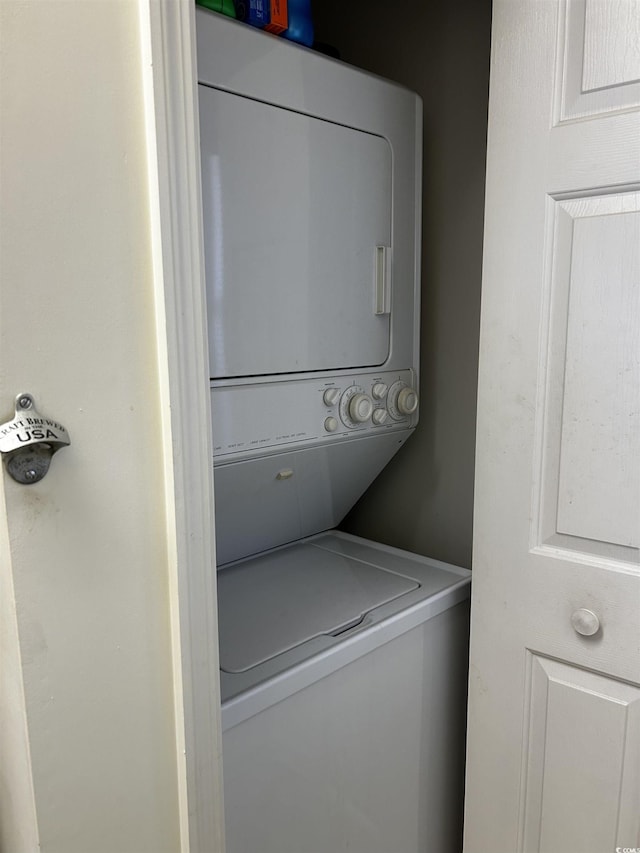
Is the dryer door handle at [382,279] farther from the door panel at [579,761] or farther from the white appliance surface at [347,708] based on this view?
the door panel at [579,761]

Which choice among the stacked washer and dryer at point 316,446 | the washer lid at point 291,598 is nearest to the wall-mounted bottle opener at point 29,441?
the stacked washer and dryer at point 316,446

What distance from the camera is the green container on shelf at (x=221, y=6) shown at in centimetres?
123

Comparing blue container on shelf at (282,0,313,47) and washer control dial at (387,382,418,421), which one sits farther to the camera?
washer control dial at (387,382,418,421)

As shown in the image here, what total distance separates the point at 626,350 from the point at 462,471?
27.8 inches

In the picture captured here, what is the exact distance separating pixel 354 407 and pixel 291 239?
407 mm

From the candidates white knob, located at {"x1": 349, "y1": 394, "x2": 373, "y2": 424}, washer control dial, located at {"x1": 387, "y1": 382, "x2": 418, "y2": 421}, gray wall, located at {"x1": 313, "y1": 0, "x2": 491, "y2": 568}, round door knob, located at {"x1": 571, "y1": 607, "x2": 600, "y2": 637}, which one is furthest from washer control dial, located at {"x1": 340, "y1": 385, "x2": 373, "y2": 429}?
round door knob, located at {"x1": 571, "y1": 607, "x2": 600, "y2": 637}

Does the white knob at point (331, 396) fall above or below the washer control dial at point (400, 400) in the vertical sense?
above

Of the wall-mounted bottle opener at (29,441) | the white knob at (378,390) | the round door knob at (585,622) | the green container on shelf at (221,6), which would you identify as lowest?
the round door knob at (585,622)

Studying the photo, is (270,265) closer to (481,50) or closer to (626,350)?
(626,350)

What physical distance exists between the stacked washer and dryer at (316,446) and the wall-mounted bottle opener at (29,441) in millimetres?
520

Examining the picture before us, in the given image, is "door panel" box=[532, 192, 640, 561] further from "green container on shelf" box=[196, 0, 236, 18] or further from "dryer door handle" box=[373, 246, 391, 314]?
"green container on shelf" box=[196, 0, 236, 18]

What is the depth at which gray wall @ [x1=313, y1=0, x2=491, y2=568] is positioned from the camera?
171 cm

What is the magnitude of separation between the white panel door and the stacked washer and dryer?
240mm

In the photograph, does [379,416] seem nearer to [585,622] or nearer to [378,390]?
[378,390]
